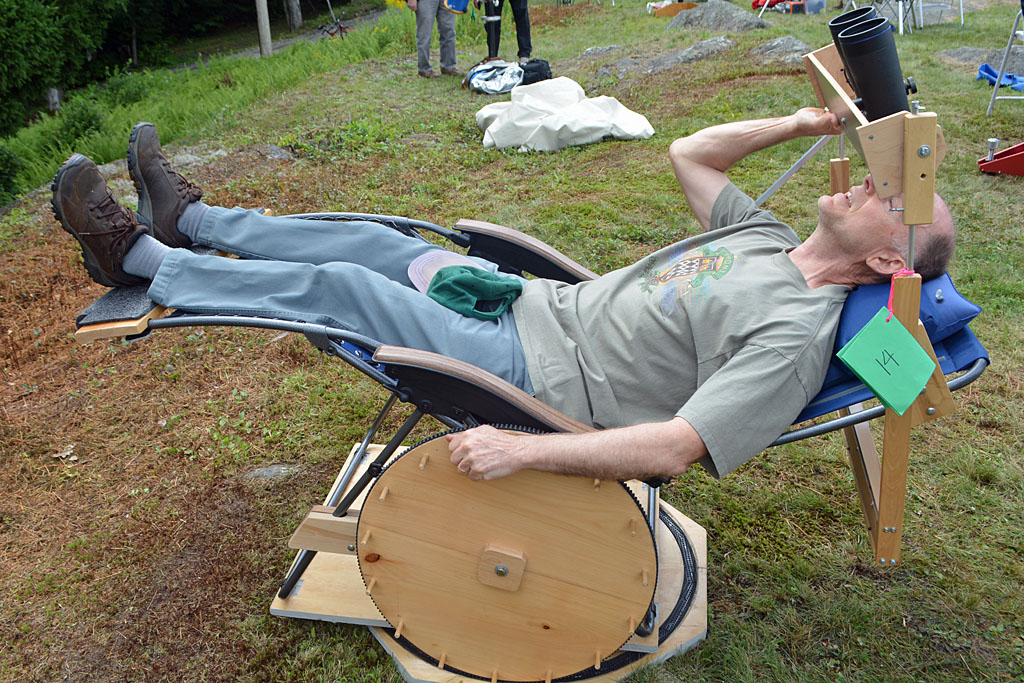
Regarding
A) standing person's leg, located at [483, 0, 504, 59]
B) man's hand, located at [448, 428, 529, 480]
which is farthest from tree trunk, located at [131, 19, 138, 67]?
man's hand, located at [448, 428, 529, 480]

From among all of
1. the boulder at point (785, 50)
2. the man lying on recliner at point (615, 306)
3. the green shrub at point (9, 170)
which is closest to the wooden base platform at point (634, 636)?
the man lying on recliner at point (615, 306)

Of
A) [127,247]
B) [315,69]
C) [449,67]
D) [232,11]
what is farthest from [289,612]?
[232,11]

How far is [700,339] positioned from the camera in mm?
1878

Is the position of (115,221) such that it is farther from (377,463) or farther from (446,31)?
(446,31)

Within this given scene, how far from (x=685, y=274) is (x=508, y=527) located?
860 mm

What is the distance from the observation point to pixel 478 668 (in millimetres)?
1983

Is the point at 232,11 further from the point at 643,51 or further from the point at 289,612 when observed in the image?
the point at 289,612

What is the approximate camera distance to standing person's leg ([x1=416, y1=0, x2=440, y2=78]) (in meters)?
8.83

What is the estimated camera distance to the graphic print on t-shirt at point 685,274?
1.96 metres

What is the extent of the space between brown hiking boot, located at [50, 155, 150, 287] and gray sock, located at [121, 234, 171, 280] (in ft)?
0.05

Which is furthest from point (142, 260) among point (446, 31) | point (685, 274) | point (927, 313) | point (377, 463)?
point (446, 31)

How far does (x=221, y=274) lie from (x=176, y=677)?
46.0 inches

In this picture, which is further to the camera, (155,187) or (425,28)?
(425,28)

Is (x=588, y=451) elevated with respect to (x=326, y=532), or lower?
elevated
